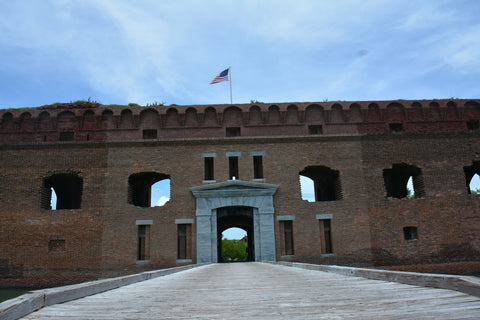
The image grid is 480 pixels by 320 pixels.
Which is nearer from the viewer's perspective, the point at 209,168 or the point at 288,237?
the point at 288,237

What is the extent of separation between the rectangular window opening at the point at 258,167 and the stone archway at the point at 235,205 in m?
1.40

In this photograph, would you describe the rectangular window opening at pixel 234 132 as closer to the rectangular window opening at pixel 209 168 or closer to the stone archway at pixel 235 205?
the rectangular window opening at pixel 209 168

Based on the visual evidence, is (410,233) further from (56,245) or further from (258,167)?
(56,245)

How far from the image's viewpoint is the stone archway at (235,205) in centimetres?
1795

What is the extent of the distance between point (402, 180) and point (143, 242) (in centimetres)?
1634

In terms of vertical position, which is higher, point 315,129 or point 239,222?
point 315,129

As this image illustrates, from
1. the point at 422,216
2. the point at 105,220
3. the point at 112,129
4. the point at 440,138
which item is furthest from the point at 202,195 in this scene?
the point at 440,138

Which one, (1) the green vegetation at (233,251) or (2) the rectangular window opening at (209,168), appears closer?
(2) the rectangular window opening at (209,168)

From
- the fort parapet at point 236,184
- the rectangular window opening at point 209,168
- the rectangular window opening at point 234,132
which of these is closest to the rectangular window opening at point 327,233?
the fort parapet at point 236,184

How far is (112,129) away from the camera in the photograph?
19.9 m

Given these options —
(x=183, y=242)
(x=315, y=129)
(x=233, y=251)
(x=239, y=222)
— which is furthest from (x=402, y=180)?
(x=233, y=251)

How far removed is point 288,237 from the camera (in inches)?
724

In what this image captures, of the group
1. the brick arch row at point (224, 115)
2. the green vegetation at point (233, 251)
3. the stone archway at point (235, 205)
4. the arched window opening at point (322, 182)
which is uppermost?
the brick arch row at point (224, 115)

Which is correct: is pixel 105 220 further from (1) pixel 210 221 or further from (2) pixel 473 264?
(2) pixel 473 264
